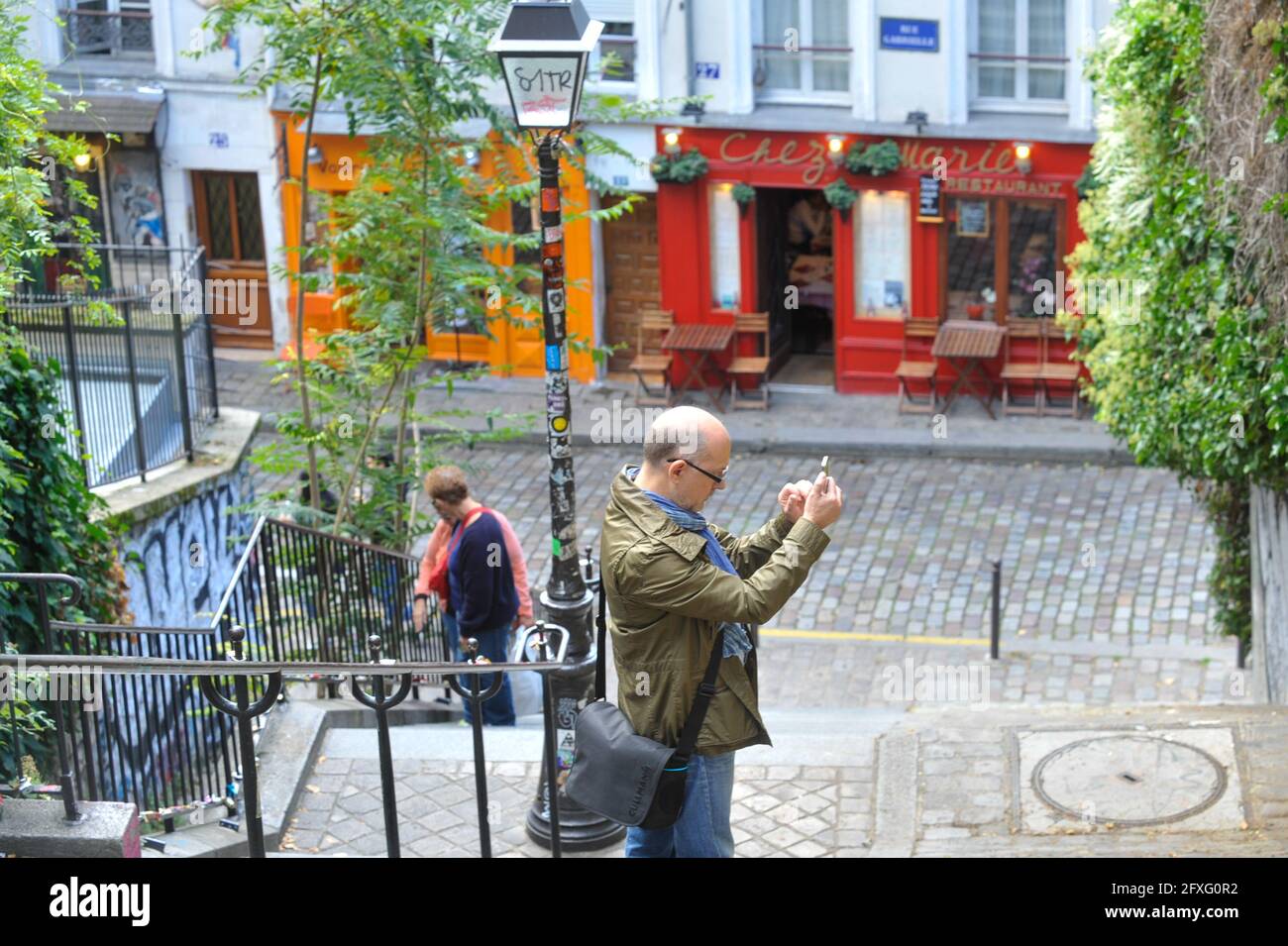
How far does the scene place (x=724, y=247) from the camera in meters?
21.2

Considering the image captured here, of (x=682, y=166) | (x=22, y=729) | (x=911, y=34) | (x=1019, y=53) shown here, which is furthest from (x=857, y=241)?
(x=22, y=729)

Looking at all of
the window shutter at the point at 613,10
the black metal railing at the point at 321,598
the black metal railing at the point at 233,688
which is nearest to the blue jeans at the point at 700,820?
the black metal railing at the point at 233,688

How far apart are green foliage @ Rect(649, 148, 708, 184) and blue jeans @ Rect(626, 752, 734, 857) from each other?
15.5 m

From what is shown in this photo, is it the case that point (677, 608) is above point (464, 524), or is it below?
above

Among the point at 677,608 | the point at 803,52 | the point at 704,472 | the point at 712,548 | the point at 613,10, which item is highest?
the point at 613,10

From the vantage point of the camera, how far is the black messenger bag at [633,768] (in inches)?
217

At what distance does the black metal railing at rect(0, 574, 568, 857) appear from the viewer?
5.57 metres

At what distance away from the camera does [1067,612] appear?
14.8 m

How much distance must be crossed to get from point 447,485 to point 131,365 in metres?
3.31

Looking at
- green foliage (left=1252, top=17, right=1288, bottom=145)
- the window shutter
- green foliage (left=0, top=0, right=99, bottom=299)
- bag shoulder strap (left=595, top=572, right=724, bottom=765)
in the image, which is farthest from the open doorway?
bag shoulder strap (left=595, top=572, right=724, bottom=765)

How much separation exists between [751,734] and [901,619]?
942 centimetres

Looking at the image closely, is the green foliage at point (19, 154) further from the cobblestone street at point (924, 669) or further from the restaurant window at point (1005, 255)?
the restaurant window at point (1005, 255)

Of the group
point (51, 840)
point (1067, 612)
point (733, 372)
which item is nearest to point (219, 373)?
point (733, 372)

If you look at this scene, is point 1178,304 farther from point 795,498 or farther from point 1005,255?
point 1005,255
